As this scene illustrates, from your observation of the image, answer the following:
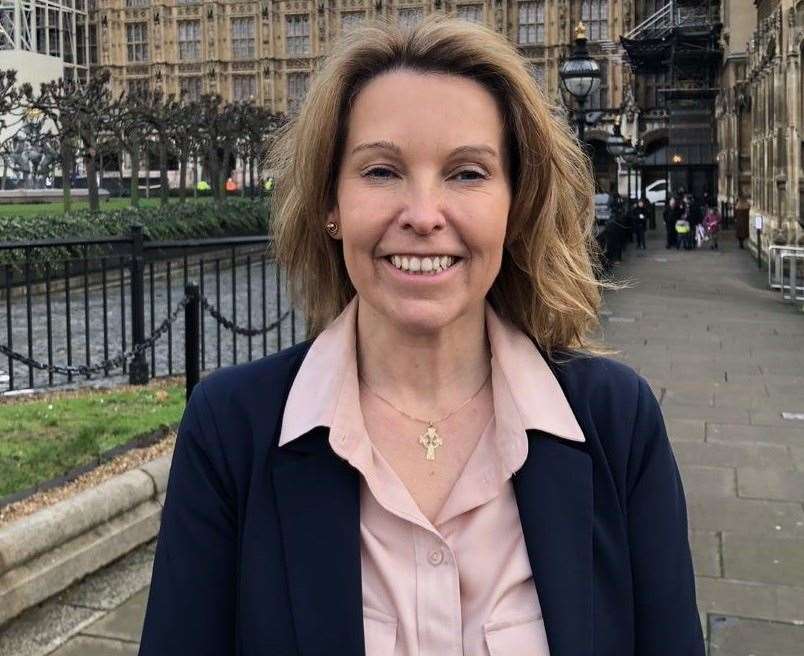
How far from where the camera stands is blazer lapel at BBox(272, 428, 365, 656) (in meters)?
1.49

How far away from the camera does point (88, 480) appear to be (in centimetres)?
452

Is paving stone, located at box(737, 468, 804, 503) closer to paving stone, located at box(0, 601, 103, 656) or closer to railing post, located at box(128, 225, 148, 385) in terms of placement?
paving stone, located at box(0, 601, 103, 656)

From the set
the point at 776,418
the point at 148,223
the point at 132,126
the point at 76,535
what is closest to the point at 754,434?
the point at 776,418

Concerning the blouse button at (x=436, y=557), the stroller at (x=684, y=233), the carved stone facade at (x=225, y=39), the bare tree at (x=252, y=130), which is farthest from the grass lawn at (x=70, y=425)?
the carved stone facade at (x=225, y=39)

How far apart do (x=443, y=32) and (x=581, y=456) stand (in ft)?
2.24

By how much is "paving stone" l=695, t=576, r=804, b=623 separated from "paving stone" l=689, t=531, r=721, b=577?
10 cm

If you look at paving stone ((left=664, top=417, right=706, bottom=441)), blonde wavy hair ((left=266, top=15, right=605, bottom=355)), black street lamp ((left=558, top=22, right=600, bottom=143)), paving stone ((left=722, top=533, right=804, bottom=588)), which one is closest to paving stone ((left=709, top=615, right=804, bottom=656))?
paving stone ((left=722, top=533, right=804, bottom=588))

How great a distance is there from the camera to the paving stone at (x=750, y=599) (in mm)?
3805

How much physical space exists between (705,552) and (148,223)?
18.8 m

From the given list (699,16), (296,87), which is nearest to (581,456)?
(699,16)

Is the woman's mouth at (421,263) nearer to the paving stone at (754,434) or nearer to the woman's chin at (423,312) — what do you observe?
the woman's chin at (423,312)

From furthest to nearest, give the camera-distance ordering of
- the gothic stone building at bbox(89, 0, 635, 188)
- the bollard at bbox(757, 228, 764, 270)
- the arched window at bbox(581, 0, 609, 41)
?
the gothic stone building at bbox(89, 0, 635, 188) < the arched window at bbox(581, 0, 609, 41) < the bollard at bbox(757, 228, 764, 270)

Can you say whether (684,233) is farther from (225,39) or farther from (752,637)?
(225,39)

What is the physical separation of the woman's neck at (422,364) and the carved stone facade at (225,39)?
58356 millimetres
